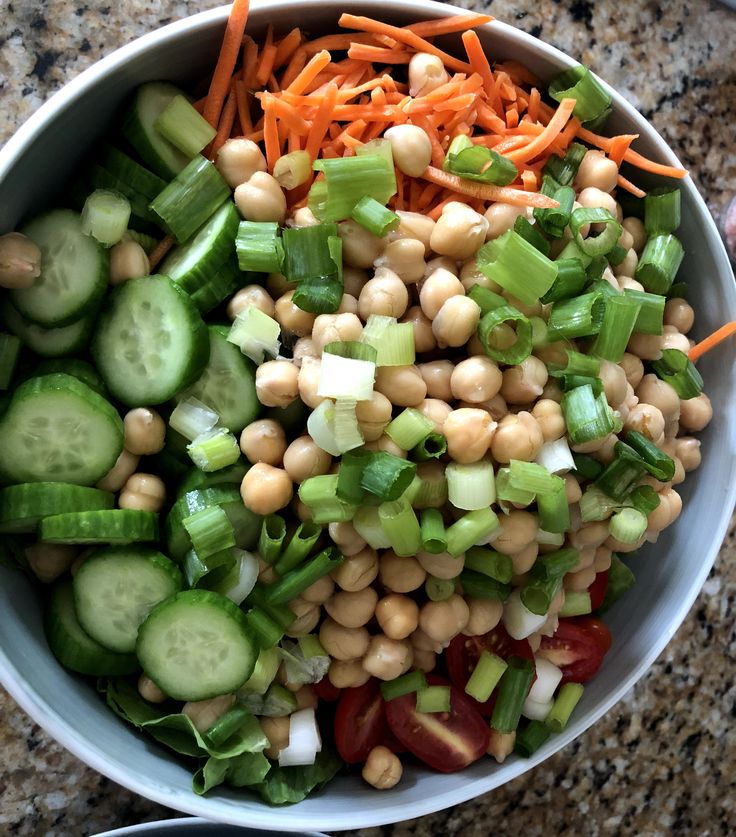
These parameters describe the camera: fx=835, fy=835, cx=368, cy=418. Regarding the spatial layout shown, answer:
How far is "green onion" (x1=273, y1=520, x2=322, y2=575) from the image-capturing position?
1.38 meters

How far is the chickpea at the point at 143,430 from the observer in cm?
140

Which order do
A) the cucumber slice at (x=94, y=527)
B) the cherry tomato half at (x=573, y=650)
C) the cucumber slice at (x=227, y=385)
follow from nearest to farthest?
the cucumber slice at (x=94, y=527), the cucumber slice at (x=227, y=385), the cherry tomato half at (x=573, y=650)

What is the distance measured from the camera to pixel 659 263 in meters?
1.58

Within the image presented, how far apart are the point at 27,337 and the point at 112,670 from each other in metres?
0.60

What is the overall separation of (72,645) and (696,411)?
4.09 ft

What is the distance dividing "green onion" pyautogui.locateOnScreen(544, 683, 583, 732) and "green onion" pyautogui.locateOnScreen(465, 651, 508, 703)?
0.17m

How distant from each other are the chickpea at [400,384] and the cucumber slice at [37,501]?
52 centimetres

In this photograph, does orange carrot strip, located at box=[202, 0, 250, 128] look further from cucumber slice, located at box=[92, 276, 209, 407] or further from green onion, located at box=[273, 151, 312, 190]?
cucumber slice, located at box=[92, 276, 209, 407]

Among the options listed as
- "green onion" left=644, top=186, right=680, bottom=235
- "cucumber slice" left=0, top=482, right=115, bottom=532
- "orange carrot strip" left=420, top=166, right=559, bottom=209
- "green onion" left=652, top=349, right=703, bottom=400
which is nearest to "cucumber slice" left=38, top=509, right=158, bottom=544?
"cucumber slice" left=0, top=482, right=115, bottom=532

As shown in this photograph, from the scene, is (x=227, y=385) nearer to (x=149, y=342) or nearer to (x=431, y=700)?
(x=149, y=342)

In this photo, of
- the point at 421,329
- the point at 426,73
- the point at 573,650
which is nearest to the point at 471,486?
the point at 421,329

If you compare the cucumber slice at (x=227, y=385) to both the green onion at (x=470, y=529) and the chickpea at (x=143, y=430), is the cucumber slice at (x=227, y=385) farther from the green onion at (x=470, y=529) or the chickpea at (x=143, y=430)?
the green onion at (x=470, y=529)

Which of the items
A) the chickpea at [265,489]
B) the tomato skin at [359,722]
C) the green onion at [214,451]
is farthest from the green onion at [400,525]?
the tomato skin at [359,722]

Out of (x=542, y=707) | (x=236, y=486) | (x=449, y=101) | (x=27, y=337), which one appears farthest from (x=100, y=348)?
(x=542, y=707)
